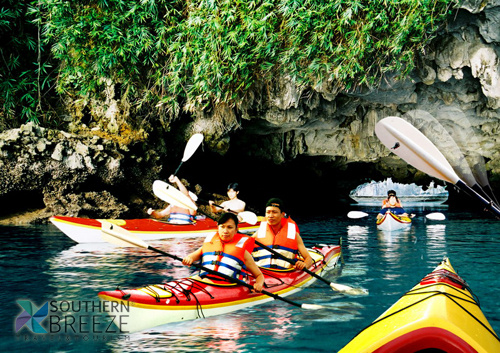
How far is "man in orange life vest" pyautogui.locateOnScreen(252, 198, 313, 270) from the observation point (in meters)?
5.32

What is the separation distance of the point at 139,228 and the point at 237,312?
4940mm

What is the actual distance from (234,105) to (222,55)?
1519mm

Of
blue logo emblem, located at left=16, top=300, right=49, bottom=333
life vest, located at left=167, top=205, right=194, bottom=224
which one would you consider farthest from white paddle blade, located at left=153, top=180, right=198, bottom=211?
life vest, located at left=167, top=205, right=194, bottom=224

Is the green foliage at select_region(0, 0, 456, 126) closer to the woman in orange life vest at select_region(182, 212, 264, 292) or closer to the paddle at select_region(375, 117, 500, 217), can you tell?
the paddle at select_region(375, 117, 500, 217)

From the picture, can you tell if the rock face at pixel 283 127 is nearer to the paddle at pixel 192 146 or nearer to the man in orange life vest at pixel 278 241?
the paddle at pixel 192 146

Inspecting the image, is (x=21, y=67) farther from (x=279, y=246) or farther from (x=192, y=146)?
(x=279, y=246)

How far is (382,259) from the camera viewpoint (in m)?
7.14

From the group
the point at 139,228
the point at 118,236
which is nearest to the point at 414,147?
the point at 118,236

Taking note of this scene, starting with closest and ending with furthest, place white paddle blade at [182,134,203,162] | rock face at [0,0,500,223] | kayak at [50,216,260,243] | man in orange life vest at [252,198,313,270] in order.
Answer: man in orange life vest at [252,198,313,270], kayak at [50,216,260,243], white paddle blade at [182,134,203,162], rock face at [0,0,500,223]

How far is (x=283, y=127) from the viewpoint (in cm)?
1312

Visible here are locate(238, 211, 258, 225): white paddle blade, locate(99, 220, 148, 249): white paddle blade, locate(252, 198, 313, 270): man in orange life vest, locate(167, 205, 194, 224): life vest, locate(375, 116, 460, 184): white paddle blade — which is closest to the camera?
locate(375, 116, 460, 184): white paddle blade

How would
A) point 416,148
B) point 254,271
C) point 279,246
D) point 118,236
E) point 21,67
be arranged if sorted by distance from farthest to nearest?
point 21,67, point 279,246, point 254,271, point 118,236, point 416,148

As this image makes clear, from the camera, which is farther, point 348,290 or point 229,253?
point 348,290
